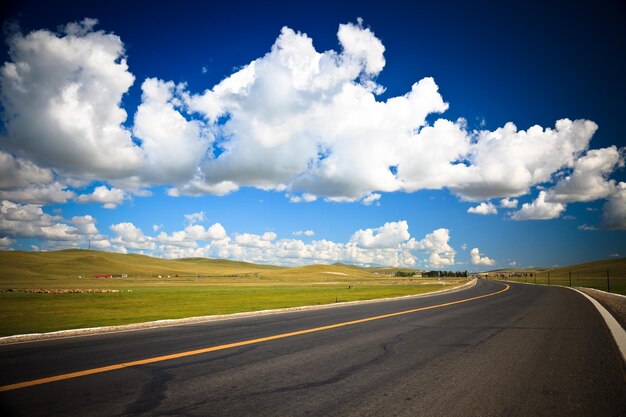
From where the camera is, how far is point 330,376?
5410 mm

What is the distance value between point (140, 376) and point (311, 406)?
9.65 feet

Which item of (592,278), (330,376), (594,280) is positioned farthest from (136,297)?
(592,278)

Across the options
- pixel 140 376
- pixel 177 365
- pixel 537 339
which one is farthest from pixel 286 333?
pixel 537 339

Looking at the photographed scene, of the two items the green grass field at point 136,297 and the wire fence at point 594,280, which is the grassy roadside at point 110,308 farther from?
the wire fence at point 594,280

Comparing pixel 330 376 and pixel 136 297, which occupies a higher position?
pixel 330 376

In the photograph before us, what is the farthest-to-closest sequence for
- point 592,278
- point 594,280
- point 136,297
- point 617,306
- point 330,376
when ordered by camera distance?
point 592,278
point 594,280
point 136,297
point 617,306
point 330,376

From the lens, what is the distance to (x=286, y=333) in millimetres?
9438

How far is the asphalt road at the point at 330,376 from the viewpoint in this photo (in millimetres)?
4188

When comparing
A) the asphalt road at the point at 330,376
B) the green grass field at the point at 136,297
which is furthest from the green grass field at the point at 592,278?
the asphalt road at the point at 330,376

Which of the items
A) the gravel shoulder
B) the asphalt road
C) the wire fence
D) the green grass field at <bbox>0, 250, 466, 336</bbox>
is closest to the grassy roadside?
the green grass field at <bbox>0, 250, 466, 336</bbox>

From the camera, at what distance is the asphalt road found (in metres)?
4.19

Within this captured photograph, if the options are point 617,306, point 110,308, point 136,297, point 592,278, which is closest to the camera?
point 617,306

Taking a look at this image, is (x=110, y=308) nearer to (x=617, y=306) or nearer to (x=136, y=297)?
(x=136, y=297)

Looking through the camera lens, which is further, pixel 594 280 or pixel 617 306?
pixel 594 280
